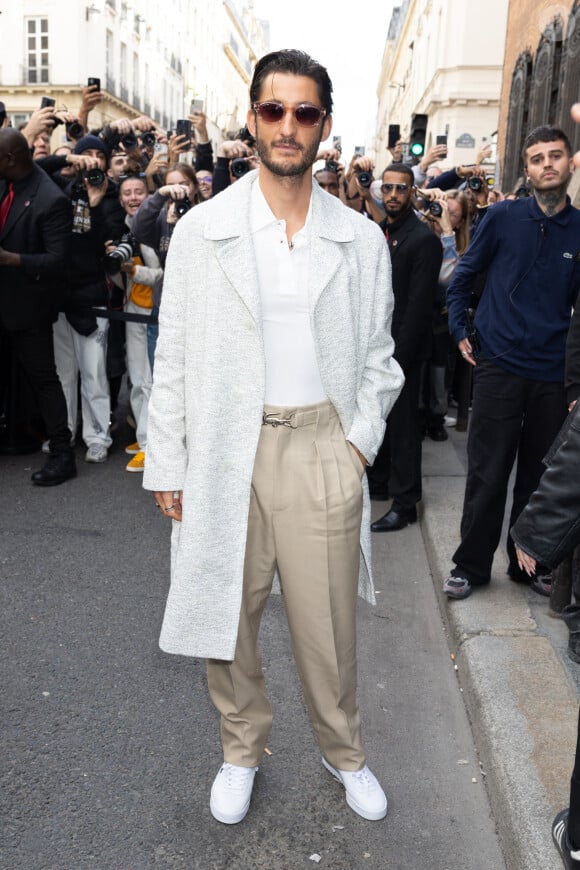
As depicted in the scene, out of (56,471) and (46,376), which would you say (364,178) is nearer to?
(46,376)

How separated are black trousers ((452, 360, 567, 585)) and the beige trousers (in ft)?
5.31

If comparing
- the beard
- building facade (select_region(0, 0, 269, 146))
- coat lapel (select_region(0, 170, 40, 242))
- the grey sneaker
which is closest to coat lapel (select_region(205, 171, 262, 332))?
the beard

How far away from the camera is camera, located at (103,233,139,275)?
21.6ft

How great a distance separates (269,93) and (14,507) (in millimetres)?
3990

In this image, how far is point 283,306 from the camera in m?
2.51

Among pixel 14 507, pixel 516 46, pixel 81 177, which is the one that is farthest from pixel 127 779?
pixel 516 46

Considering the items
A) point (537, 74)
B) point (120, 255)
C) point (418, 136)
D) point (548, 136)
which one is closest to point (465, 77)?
point (537, 74)

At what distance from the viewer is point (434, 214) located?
22.5 feet

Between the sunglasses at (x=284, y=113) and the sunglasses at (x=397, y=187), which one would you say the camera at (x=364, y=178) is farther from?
the sunglasses at (x=284, y=113)

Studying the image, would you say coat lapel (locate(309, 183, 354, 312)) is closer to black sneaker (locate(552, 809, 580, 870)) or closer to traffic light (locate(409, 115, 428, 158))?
black sneaker (locate(552, 809, 580, 870))

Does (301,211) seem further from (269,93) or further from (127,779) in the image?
(127,779)

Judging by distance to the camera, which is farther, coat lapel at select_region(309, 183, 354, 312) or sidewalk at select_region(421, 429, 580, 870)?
sidewalk at select_region(421, 429, 580, 870)

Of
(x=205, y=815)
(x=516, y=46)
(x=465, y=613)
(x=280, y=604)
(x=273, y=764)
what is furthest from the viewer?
(x=516, y=46)

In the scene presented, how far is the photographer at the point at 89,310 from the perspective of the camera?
6.62m
